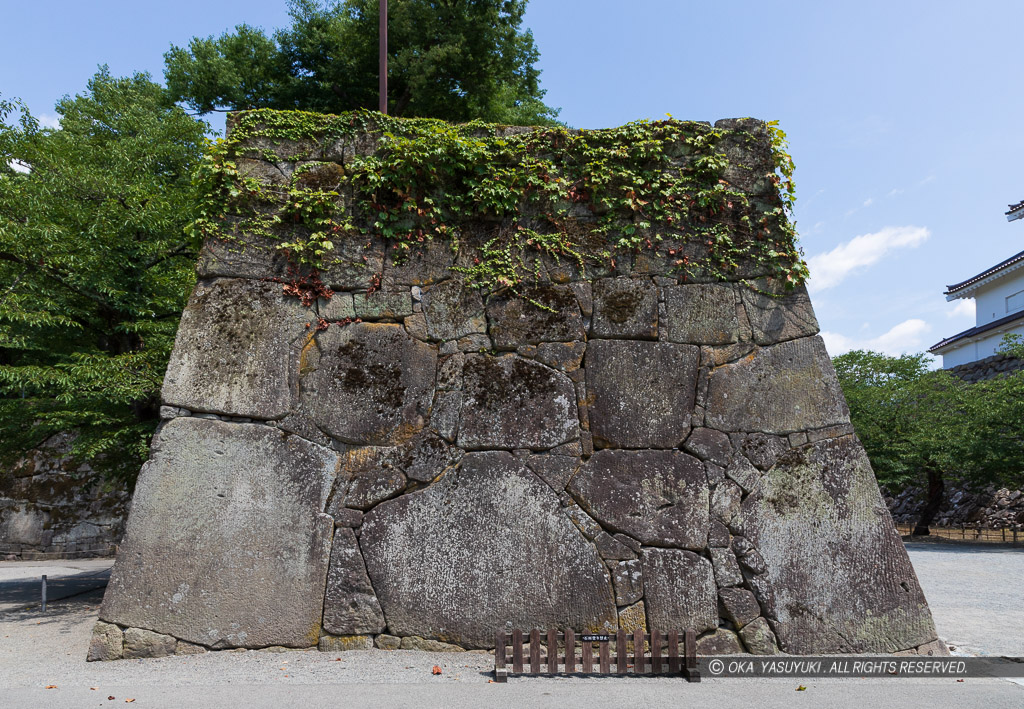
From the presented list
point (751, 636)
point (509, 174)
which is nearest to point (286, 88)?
point (509, 174)

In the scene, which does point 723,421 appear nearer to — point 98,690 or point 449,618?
point 449,618

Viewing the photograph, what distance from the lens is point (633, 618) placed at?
15.3 ft

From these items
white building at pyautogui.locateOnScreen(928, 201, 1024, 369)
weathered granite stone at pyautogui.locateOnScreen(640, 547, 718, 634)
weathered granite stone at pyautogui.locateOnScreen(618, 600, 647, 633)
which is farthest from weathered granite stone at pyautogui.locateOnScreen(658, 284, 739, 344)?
white building at pyautogui.locateOnScreen(928, 201, 1024, 369)

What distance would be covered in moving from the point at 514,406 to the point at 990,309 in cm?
2803

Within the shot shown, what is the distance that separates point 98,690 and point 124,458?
14.6 feet

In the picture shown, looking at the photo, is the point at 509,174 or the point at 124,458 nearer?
the point at 509,174

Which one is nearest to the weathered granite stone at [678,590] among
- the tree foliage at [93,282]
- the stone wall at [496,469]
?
the stone wall at [496,469]

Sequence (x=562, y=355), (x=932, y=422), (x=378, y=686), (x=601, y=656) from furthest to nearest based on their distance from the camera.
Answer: (x=932, y=422) → (x=562, y=355) → (x=601, y=656) → (x=378, y=686)

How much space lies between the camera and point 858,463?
489cm

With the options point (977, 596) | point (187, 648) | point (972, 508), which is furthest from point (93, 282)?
point (972, 508)

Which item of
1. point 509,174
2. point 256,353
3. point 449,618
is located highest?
point 509,174

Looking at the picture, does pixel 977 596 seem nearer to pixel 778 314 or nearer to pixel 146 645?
pixel 778 314

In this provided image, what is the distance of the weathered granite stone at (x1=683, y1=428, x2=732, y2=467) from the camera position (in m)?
4.91

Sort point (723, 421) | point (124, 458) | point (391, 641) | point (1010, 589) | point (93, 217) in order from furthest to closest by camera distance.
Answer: point (1010, 589) < point (124, 458) < point (93, 217) < point (723, 421) < point (391, 641)
